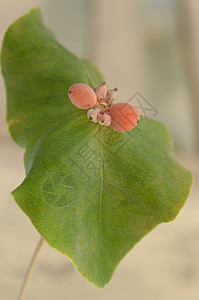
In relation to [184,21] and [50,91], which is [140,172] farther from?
[184,21]

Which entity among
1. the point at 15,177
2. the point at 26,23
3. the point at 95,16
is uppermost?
the point at 26,23

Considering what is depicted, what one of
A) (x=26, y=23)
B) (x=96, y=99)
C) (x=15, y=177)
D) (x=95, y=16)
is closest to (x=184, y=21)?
(x=95, y=16)

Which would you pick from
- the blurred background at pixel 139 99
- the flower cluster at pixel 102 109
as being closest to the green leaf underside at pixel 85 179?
the flower cluster at pixel 102 109

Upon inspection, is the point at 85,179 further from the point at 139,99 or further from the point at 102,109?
the point at 139,99

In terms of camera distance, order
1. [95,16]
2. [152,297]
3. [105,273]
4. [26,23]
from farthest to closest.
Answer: [95,16] < [152,297] < [26,23] < [105,273]

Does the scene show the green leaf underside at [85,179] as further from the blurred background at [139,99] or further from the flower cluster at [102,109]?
the blurred background at [139,99]

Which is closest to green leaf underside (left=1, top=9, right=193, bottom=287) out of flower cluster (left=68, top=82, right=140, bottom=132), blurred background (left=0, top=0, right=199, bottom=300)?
flower cluster (left=68, top=82, right=140, bottom=132)

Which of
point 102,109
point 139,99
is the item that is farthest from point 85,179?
point 139,99
